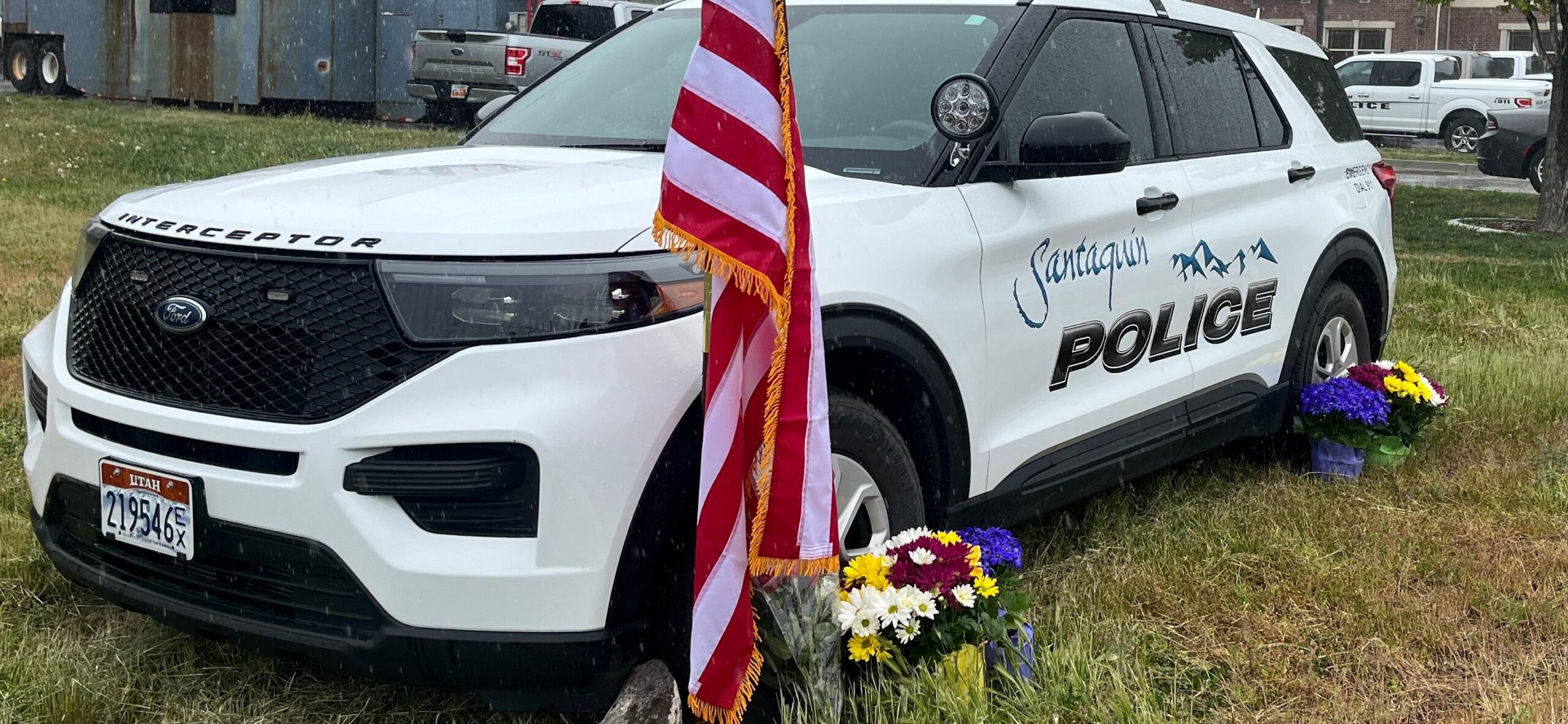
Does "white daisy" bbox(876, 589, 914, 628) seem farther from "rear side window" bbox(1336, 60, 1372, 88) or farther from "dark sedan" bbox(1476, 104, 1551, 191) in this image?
"rear side window" bbox(1336, 60, 1372, 88)

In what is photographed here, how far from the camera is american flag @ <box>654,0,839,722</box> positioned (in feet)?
8.39

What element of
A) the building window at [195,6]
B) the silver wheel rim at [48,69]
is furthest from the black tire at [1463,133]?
the silver wheel rim at [48,69]

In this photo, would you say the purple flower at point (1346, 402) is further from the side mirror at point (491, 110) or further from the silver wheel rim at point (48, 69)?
the silver wheel rim at point (48, 69)

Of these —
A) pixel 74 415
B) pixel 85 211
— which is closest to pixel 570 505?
pixel 74 415

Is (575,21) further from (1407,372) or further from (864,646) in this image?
(864,646)

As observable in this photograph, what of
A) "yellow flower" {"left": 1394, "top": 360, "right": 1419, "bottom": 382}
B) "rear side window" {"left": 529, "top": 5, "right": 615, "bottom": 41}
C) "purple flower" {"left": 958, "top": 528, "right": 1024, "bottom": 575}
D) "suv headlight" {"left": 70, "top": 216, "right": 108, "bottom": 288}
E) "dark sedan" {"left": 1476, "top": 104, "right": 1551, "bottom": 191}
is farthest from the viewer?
"rear side window" {"left": 529, "top": 5, "right": 615, "bottom": 41}

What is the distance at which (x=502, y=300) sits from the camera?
8.61ft

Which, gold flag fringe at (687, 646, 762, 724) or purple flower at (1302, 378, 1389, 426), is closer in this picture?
gold flag fringe at (687, 646, 762, 724)

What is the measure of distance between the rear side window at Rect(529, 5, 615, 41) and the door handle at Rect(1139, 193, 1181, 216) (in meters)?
14.5

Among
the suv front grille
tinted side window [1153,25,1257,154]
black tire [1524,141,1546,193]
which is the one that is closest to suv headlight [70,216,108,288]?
the suv front grille

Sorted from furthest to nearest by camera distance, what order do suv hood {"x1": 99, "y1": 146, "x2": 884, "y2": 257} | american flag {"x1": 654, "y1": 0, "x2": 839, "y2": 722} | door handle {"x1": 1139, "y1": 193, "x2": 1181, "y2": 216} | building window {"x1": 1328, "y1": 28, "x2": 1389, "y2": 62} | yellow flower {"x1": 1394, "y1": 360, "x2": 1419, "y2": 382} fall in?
building window {"x1": 1328, "y1": 28, "x2": 1389, "y2": 62}
yellow flower {"x1": 1394, "y1": 360, "x2": 1419, "y2": 382}
door handle {"x1": 1139, "y1": 193, "x2": 1181, "y2": 216}
suv hood {"x1": 99, "y1": 146, "x2": 884, "y2": 257}
american flag {"x1": 654, "y1": 0, "x2": 839, "y2": 722}

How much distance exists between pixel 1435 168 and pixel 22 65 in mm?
21228

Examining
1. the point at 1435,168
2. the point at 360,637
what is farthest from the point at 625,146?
the point at 1435,168

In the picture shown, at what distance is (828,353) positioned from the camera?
3.06 meters
